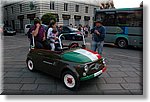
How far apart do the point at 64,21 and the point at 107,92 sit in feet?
82.0

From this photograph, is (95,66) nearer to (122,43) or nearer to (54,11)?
(122,43)

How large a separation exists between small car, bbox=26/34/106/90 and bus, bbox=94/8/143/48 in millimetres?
6569

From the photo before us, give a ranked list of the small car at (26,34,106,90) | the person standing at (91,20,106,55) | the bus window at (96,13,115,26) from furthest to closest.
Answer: the bus window at (96,13,115,26), the person standing at (91,20,106,55), the small car at (26,34,106,90)

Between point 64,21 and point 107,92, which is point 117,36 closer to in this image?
point 107,92

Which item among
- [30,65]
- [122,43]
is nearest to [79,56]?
[30,65]

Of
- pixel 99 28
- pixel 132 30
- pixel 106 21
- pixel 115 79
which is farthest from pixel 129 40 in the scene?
pixel 115 79

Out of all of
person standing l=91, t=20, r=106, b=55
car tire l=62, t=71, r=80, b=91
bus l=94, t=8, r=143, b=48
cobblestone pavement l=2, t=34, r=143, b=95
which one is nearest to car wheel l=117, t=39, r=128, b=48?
bus l=94, t=8, r=143, b=48

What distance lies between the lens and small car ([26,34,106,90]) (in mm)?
3955

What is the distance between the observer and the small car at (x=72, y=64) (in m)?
3.96

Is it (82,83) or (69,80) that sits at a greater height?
(69,80)

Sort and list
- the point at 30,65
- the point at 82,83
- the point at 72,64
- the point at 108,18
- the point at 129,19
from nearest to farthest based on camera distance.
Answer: the point at 72,64, the point at 82,83, the point at 30,65, the point at 129,19, the point at 108,18

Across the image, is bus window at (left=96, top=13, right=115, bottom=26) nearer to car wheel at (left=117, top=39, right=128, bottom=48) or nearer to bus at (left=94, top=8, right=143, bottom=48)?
bus at (left=94, top=8, right=143, bottom=48)

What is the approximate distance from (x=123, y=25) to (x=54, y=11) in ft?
57.8

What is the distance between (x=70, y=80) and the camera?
416cm
